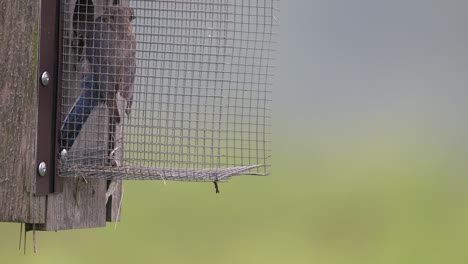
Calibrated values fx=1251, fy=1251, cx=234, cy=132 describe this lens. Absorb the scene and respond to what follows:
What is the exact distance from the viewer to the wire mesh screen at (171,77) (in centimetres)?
457

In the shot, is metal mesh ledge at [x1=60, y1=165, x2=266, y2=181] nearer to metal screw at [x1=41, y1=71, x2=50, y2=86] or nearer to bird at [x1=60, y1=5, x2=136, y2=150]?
bird at [x1=60, y1=5, x2=136, y2=150]

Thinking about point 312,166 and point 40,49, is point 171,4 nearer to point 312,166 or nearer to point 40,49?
point 40,49

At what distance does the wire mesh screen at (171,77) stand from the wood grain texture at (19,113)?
7.3 inches

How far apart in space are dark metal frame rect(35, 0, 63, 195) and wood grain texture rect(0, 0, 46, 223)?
0.02 meters

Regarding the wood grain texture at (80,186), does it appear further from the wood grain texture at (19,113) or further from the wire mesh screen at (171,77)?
the wood grain texture at (19,113)

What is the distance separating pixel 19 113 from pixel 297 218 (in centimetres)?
362

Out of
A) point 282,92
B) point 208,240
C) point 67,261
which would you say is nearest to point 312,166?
point 282,92

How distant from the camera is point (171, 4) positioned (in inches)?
181

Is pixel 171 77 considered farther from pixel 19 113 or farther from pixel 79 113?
pixel 19 113

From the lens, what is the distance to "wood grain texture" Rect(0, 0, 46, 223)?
4.37m

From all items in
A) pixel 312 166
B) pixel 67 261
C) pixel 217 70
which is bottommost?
pixel 67 261

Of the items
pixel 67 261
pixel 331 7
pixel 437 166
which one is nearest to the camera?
pixel 67 261

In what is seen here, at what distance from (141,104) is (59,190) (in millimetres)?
442

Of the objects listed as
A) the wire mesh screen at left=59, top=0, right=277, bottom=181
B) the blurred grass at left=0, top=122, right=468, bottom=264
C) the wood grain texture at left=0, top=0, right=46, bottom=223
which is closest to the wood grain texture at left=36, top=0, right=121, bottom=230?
the wire mesh screen at left=59, top=0, right=277, bottom=181
